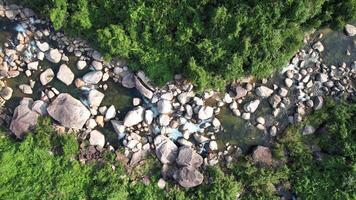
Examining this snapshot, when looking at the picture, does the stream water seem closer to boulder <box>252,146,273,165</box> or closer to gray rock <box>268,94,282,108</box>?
gray rock <box>268,94,282,108</box>

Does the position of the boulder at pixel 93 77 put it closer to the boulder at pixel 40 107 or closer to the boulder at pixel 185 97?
the boulder at pixel 40 107

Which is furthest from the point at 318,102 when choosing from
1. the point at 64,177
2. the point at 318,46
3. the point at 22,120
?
the point at 22,120

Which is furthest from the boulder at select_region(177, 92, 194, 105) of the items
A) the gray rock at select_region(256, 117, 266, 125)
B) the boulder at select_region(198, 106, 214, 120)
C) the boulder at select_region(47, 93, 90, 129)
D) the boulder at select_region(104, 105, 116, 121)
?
the boulder at select_region(47, 93, 90, 129)

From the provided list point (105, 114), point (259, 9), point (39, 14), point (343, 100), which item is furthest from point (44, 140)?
point (343, 100)

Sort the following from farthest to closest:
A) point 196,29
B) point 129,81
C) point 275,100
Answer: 1. point 275,100
2. point 129,81
3. point 196,29

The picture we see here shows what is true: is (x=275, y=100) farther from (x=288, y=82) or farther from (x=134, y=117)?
(x=134, y=117)

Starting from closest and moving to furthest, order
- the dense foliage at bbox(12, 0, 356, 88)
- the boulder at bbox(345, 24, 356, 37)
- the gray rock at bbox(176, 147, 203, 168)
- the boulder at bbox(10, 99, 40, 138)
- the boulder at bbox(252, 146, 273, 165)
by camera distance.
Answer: the dense foliage at bbox(12, 0, 356, 88)
the boulder at bbox(10, 99, 40, 138)
the gray rock at bbox(176, 147, 203, 168)
the boulder at bbox(252, 146, 273, 165)
the boulder at bbox(345, 24, 356, 37)
